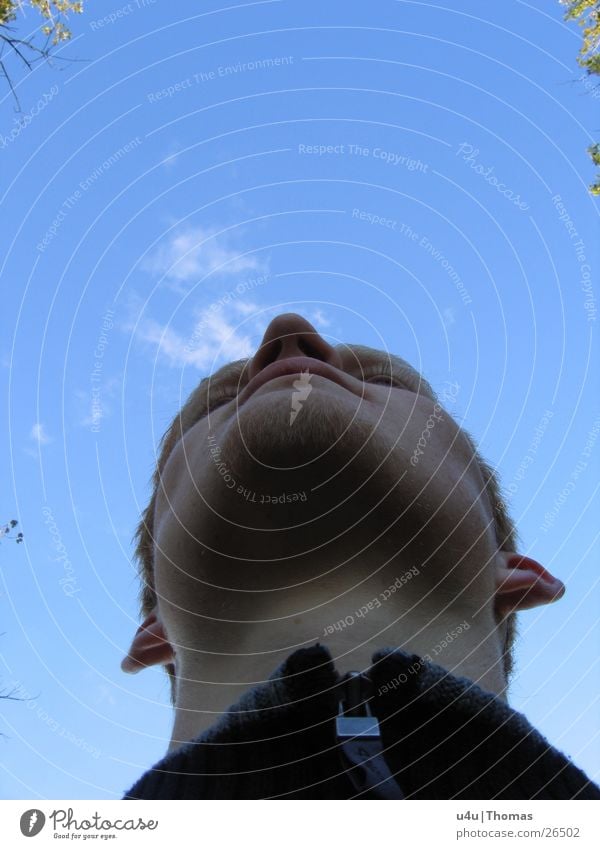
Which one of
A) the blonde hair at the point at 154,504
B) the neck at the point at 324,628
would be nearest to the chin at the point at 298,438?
the neck at the point at 324,628

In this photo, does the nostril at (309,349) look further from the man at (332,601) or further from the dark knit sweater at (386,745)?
the dark knit sweater at (386,745)

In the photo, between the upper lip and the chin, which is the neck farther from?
the upper lip

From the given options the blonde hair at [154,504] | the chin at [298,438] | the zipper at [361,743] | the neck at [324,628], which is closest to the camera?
the zipper at [361,743]

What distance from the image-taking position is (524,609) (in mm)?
4508

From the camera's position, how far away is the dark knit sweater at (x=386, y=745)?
118 inches

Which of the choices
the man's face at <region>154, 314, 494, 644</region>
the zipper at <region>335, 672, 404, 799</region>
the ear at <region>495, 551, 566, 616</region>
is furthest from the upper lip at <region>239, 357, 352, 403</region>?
the zipper at <region>335, 672, 404, 799</region>

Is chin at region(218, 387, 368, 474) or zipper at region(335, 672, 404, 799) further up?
chin at region(218, 387, 368, 474)

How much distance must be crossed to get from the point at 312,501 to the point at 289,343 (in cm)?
108

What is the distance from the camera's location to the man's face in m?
3.74

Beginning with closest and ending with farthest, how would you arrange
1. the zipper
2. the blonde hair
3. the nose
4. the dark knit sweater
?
the zipper
the dark knit sweater
the nose
the blonde hair

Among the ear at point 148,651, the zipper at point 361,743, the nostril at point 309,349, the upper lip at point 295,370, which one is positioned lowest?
the zipper at point 361,743

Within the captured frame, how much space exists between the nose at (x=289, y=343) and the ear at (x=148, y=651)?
69.0 inches

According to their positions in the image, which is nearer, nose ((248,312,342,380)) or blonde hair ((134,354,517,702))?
nose ((248,312,342,380))

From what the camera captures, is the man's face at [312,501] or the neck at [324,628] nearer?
the neck at [324,628]
